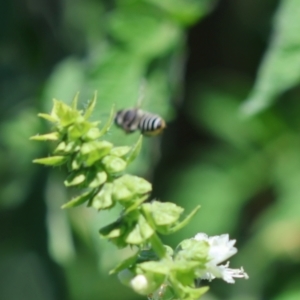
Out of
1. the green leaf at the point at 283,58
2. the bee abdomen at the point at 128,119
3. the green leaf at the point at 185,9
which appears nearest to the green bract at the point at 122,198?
the green leaf at the point at 283,58

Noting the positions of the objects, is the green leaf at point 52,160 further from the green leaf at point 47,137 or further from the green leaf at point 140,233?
the green leaf at point 140,233

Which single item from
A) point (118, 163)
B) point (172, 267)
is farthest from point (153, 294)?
point (118, 163)

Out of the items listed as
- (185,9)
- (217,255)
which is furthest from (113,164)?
(185,9)

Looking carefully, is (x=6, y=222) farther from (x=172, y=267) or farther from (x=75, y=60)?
(x=172, y=267)

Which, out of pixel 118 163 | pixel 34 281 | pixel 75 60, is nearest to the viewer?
pixel 118 163

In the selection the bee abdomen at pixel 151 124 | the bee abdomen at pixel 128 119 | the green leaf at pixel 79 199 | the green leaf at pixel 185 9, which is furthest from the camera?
the green leaf at pixel 185 9

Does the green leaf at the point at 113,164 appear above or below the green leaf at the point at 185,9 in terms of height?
below

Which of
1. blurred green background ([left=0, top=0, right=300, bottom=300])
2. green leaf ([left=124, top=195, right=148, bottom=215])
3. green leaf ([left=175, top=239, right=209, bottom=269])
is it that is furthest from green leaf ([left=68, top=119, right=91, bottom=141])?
blurred green background ([left=0, top=0, right=300, bottom=300])
